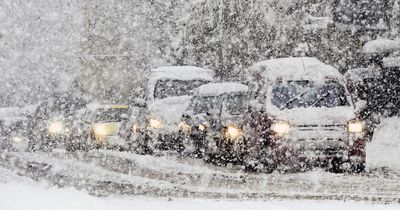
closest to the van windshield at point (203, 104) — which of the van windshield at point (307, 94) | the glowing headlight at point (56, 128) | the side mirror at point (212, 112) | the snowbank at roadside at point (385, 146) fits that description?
the side mirror at point (212, 112)

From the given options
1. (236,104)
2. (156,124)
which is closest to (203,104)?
(236,104)


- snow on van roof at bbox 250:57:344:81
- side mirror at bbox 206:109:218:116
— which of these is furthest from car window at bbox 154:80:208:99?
snow on van roof at bbox 250:57:344:81

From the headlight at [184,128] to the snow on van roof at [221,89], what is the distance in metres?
0.79

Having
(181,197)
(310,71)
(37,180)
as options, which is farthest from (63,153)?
(181,197)

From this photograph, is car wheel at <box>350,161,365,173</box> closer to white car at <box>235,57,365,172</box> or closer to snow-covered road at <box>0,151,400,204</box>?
white car at <box>235,57,365,172</box>

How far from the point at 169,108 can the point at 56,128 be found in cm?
401

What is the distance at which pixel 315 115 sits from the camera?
11914 millimetres

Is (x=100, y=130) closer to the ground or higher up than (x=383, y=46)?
closer to the ground

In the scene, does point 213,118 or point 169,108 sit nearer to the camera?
point 213,118

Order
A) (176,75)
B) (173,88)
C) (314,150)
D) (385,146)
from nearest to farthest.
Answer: (314,150), (385,146), (173,88), (176,75)

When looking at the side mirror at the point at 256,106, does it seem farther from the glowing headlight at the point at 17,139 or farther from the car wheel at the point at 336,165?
the glowing headlight at the point at 17,139

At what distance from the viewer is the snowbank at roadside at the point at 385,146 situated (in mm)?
13742

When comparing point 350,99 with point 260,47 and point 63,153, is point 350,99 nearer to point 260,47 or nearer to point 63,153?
point 63,153

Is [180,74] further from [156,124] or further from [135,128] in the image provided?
[156,124]
